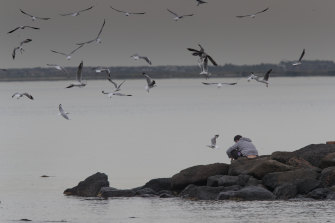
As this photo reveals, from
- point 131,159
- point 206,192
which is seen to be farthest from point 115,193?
point 131,159

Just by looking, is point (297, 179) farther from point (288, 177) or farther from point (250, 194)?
point (250, 194)

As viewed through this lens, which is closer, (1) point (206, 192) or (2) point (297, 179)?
(2) point (297, 179)

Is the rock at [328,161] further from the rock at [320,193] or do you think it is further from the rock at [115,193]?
the rock at [115,193]

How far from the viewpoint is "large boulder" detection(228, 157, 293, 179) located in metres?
34.5

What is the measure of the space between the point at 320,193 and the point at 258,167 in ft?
8.17

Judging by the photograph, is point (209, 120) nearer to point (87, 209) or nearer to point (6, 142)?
point (6, 142)

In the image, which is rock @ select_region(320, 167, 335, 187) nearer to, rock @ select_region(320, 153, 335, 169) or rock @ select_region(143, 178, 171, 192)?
rock @ select_region(320, 153, 335, 169)

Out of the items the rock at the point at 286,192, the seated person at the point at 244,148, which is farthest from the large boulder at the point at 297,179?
the seated person at the point at 244,148

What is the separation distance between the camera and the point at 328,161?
34.7 metres

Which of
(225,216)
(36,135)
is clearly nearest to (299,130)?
(36,135)

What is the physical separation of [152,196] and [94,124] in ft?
216

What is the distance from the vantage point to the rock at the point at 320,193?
108 feet

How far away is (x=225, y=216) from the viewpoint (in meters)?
30.5

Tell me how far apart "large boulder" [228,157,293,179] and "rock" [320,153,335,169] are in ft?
3.54
